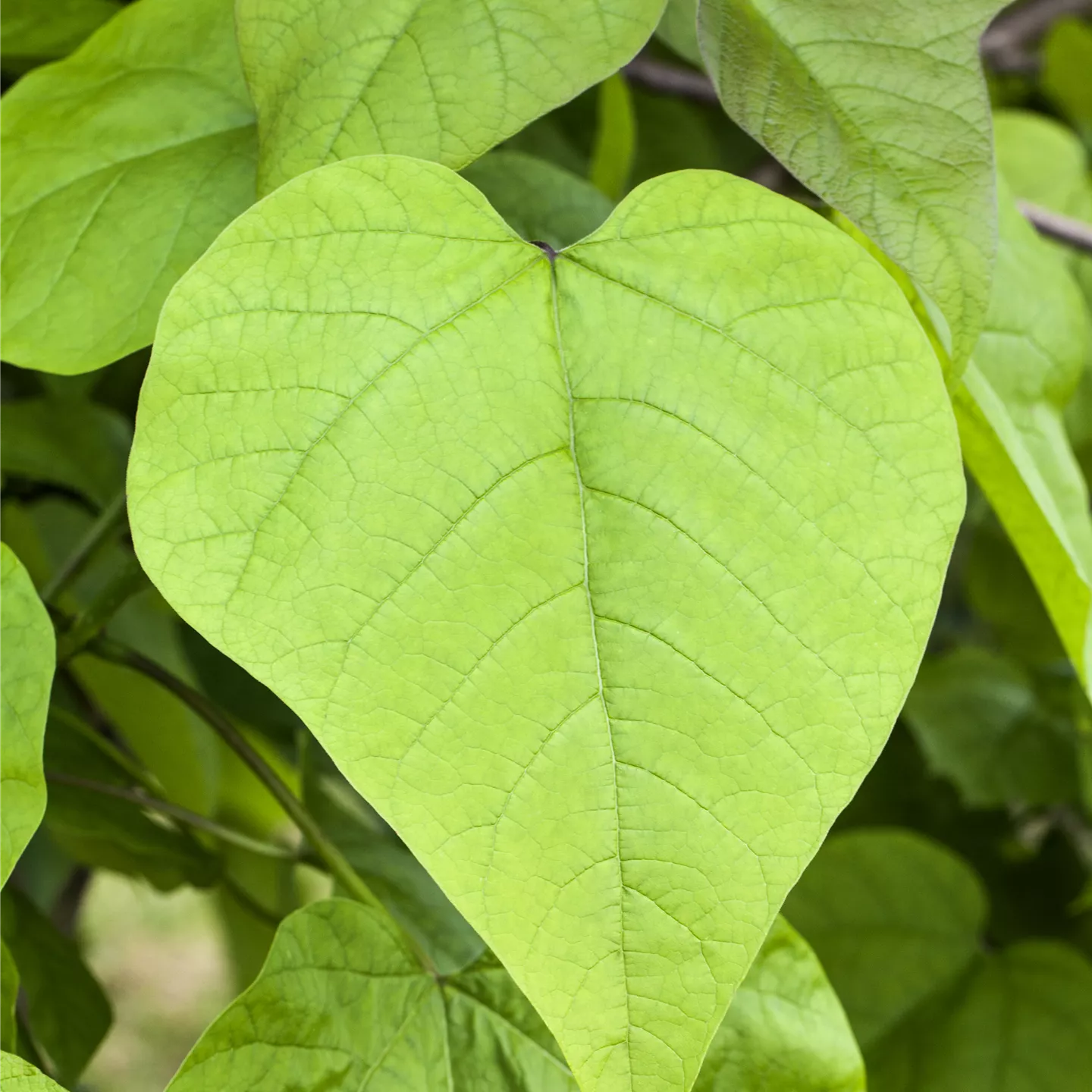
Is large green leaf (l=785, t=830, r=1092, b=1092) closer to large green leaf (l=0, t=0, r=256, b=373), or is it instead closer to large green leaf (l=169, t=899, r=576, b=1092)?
large green leaf (l=169, t=899, r=576, b=1092)

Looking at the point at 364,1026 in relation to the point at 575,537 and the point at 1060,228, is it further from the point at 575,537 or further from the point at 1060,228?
the point at 1060,228

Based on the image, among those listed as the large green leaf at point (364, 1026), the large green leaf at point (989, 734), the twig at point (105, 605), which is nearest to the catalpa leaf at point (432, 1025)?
the large green leaf at point (364, 1026)

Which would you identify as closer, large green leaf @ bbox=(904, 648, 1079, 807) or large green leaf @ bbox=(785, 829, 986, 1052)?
large green leaf @ bbox=(785, 829, 986, 1052)

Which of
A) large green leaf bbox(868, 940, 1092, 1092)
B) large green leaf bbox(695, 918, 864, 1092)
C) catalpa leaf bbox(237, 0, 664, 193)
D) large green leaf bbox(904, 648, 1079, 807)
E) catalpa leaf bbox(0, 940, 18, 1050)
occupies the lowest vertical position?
large green leaf bbox(904, 648, 1079, 807)

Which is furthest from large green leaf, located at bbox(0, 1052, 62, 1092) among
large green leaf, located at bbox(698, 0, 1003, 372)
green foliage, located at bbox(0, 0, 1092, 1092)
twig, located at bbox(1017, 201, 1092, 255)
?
twig, located at bbox(1017, 201, 1092, 255)

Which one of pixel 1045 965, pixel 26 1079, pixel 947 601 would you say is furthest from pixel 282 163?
pixel 947 601

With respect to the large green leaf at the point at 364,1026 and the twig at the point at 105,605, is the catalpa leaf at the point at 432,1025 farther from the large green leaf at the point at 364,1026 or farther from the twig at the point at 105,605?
the twig at the point at 105,605
